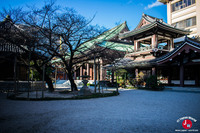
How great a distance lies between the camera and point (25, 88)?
499 inches

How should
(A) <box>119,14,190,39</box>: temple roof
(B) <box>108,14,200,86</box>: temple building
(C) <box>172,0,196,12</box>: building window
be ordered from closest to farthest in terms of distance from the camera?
1. (B) <box>108,14,200,86</box>: temple building
2. (A) <box>119,14,190,39</box>: temple roof
3. (C) <box>172,0,196,12</box>: building window

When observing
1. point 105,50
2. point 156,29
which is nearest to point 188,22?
point 156,29

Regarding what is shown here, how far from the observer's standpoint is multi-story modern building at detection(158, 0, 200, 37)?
2540 cm

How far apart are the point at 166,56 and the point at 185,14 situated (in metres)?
19.8

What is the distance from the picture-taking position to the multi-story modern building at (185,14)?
83.3ft

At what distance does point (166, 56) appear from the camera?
14.1 meters

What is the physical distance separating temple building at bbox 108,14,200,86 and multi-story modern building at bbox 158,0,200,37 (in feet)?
33.8

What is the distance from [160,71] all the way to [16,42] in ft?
53.4

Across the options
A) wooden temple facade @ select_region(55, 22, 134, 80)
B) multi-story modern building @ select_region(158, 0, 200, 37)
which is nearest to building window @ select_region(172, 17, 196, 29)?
multi-story modern building @ select_region(158, 0, 200, 37)

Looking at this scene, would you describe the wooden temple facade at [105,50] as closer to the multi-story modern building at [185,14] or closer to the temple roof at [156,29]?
the temple roof at [156,29]

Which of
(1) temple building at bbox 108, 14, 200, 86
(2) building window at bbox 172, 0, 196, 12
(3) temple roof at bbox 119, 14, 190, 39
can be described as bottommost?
(1) temple building at bbox 108, 14, 200, 86

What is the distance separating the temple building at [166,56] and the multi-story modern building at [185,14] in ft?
33.8

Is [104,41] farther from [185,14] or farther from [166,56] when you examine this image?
[185,14]

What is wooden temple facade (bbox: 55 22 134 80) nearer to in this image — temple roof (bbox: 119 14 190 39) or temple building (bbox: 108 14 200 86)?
temple building (bbox: 108 14 200 86)
